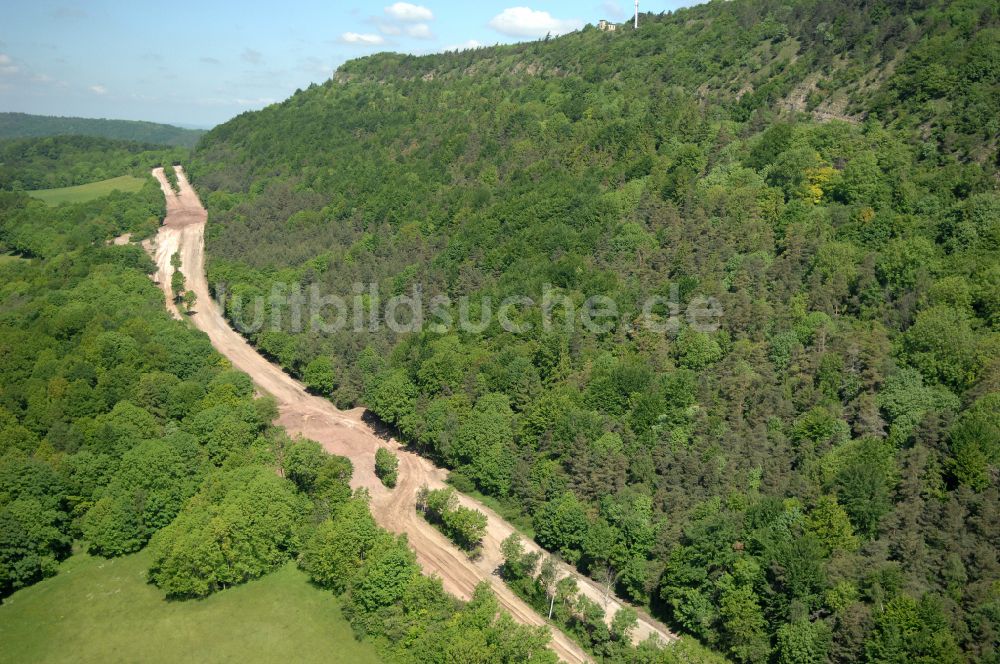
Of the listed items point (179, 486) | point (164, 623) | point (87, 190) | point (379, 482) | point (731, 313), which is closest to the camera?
point (164, 623)

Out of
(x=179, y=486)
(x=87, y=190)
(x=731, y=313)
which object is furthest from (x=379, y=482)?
(x=87, y=190)

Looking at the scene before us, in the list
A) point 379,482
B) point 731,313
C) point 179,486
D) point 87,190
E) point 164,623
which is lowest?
point 164,623

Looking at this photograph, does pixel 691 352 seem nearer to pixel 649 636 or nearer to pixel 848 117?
pixel 649 636

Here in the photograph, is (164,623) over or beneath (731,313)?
beneath

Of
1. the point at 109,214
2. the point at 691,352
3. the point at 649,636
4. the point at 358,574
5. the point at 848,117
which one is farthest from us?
the point at 109,214

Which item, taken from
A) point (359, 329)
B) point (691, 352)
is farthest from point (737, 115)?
point (359, 329)

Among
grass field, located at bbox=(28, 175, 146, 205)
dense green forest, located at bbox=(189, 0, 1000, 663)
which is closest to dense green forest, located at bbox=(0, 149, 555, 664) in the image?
dense green forest, located at bbox=(189, 0, 1000, 663)

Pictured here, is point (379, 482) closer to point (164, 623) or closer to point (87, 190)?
point (164, 623)

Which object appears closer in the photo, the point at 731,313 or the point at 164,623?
the point at 164,623
